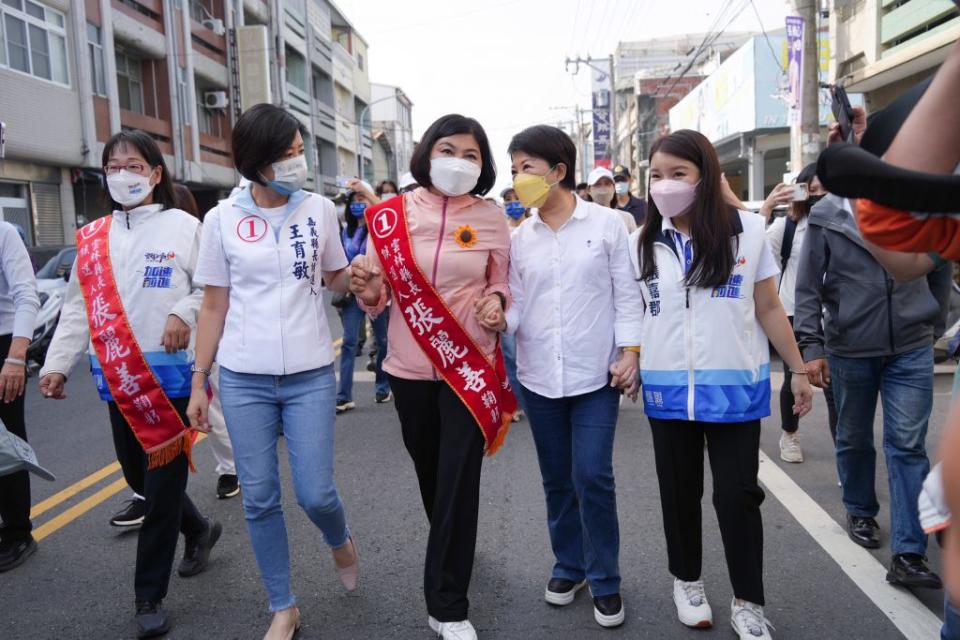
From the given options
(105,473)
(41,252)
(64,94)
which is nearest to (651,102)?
(64,94)

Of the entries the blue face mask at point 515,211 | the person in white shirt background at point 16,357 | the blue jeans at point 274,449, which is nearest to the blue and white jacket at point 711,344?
the blue jeans at point 274,449

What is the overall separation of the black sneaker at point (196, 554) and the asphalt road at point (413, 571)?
0.17ft

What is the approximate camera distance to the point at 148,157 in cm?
347

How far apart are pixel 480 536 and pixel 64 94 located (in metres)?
19.1

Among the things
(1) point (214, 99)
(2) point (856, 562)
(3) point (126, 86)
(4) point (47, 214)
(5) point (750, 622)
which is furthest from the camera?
(1) point (214, 99)

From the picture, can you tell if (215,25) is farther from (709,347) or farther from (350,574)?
(709,347)

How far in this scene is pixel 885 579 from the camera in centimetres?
344

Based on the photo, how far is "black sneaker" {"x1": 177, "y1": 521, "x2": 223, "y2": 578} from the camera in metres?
3.73

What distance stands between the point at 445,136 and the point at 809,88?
9198 mm

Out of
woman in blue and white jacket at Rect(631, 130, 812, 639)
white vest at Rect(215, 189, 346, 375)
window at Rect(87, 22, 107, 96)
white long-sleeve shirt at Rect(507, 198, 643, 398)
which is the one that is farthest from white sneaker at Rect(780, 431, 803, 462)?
window at Rect(87, 22, 107, 96)

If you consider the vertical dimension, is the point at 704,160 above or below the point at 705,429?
above

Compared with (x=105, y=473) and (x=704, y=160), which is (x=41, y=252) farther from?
(x=704, y=160)

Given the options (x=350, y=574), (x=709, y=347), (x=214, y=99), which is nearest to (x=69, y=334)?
(x=350, y=574)

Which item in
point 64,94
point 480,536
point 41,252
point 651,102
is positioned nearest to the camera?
point 480,536
